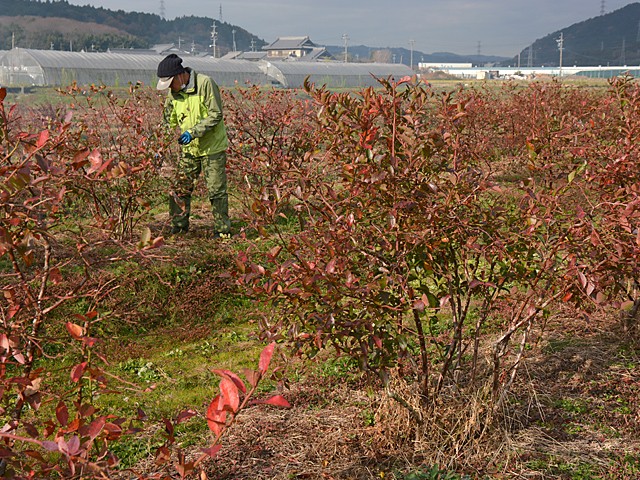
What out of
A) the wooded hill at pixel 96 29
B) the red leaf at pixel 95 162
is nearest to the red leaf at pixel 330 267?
the red leaf at pixel 95 162

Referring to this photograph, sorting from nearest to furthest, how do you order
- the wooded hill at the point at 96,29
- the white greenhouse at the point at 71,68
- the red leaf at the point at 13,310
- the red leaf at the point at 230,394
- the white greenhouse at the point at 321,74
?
the red leaf at the point at 230,394
the red leaf at the point at 13,310
the white greenhouse at the point at 71,68
the white greenhouse at the point at 321,74
the wooded hill at the point at 96,29

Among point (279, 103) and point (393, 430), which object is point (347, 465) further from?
point (279, 103)

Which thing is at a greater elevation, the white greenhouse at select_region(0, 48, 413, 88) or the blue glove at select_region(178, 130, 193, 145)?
the white greenhouse at select_region(0, 48, 413, 88)

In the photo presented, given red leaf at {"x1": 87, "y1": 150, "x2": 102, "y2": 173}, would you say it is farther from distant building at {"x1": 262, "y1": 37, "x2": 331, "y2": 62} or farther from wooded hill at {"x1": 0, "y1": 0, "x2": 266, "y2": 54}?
distant building at {"x1": 262, "y1": 37, "x2": 331, "y2": 62}

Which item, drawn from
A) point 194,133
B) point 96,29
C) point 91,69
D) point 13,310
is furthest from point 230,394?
point 96,29

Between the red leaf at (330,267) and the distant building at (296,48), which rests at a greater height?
the distant building at (296,48)

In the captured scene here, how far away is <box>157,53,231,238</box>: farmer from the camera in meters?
6.49

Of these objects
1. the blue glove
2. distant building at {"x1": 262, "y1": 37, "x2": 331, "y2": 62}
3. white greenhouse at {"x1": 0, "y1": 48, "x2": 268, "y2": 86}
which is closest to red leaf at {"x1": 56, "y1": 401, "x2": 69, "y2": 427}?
the blue glove

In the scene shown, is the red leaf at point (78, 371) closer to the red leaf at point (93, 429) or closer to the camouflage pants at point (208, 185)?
the red leaf at point (93, 429)

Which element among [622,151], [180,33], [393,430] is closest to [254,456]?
[393,430]

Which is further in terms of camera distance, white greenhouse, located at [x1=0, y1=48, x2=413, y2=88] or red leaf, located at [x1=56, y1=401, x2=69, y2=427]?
white greenhouse, located at [x1=0, y1=48, x2=413, y2=88]

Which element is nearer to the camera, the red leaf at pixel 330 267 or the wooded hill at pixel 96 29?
the red leaf at pixel 330 267

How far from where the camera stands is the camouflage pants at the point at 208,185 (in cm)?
679

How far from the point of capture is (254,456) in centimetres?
311
